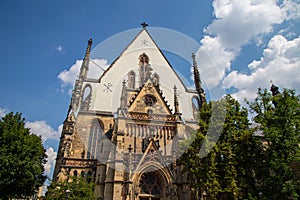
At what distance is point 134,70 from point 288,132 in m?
20.4

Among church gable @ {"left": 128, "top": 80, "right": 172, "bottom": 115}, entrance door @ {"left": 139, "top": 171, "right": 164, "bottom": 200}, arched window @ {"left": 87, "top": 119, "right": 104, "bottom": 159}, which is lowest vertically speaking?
entrance door @ {"left": 139, "top": 171, "right": 164, "bottom": 200}

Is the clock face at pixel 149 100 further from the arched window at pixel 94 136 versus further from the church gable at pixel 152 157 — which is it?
the church gable at pixel 152 157

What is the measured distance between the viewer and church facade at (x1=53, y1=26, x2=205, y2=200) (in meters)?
17.6

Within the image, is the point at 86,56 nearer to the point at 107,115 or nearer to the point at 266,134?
the point at 107,115

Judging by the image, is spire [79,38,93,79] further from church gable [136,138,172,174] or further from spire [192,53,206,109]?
spire [192,53,206,109]

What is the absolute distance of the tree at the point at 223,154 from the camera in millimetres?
13102

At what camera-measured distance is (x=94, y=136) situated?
2325 centimetres

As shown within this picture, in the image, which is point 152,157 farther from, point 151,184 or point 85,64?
point 85,64

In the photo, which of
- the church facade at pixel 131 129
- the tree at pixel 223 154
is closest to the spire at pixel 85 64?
the church facade at pixel 131 129

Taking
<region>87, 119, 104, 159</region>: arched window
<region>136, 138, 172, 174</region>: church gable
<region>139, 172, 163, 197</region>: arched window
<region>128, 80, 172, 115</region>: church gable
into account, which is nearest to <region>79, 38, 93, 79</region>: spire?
<region>87, 119, 104, 159</region>: arched window

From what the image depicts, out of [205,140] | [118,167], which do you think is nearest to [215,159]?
[205,140]

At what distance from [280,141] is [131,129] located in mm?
12782

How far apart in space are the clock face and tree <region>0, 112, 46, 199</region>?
38.6 ft

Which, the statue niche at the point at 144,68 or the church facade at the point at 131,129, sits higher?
the statue niche at the point at 144,68
